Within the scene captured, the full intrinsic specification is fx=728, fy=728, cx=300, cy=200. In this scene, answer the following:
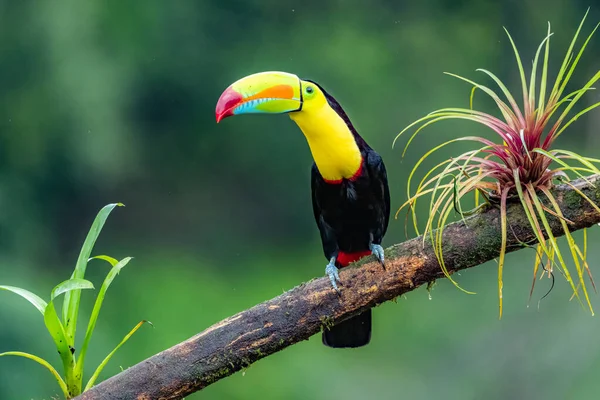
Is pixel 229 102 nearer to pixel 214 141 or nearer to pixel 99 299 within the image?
pixel 99 299

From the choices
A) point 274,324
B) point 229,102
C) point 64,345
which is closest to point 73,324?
point 64,345

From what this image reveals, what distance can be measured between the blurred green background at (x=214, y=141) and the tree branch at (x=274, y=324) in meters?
2.36

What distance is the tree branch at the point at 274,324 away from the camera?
5.75 feet

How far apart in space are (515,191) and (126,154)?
10.7 ft

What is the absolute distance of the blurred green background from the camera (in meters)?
4.25

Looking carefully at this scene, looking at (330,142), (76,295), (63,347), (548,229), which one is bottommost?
(63,347)

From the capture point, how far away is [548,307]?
4027 mm

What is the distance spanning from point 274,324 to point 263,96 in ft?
2.11

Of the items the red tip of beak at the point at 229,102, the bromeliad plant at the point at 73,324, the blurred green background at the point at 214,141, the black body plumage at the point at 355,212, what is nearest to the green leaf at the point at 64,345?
the bromeliad plant at the point at 73,324

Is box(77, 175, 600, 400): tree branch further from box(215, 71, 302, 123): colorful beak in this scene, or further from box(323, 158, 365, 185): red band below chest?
box(215, 71, 302, 123): colorful beak

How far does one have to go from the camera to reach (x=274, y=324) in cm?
176

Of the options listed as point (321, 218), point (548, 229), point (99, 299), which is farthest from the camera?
point (321, 218)

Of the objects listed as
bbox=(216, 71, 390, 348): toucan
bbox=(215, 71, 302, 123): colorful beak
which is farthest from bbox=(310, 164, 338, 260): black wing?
bbox=(215, 71, 302, 123): colorful beak

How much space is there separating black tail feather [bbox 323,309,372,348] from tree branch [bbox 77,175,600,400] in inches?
15.5
